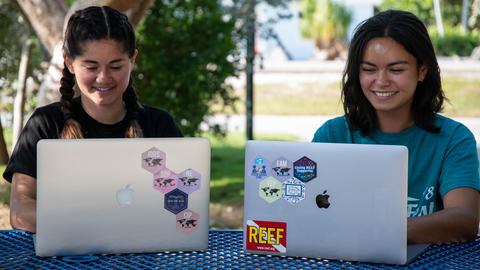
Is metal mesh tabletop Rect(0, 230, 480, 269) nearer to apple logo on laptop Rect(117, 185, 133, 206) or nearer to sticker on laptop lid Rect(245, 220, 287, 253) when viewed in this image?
sticker on laptop lid Rect(245, 220, 287, 253)

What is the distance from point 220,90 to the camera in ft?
16.3

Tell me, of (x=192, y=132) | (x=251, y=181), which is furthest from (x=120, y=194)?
(x=192, y=132)

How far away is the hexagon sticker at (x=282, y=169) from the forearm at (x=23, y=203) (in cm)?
76

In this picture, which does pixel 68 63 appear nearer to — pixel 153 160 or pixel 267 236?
pixel 153 160

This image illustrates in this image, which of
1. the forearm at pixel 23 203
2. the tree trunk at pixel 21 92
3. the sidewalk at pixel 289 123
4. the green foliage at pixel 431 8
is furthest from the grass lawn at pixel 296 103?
the green foliage at pixel 431 8

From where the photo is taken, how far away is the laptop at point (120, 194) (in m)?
1.51

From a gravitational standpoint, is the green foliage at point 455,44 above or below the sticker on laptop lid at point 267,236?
above

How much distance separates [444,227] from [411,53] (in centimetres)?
66

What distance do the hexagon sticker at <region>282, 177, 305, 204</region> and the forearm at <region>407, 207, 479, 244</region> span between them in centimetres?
38

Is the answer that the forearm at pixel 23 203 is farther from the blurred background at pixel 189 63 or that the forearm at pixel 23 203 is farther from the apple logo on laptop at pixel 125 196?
the blurred background at pixel 189 63

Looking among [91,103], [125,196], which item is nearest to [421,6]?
[91,103]

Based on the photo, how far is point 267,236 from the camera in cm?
157

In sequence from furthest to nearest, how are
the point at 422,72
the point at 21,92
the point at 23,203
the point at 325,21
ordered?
1. the point at 325,21
2. the point at 21,92
3. the point at 422,72
4. the point at 23,203

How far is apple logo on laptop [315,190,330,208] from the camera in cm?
151
